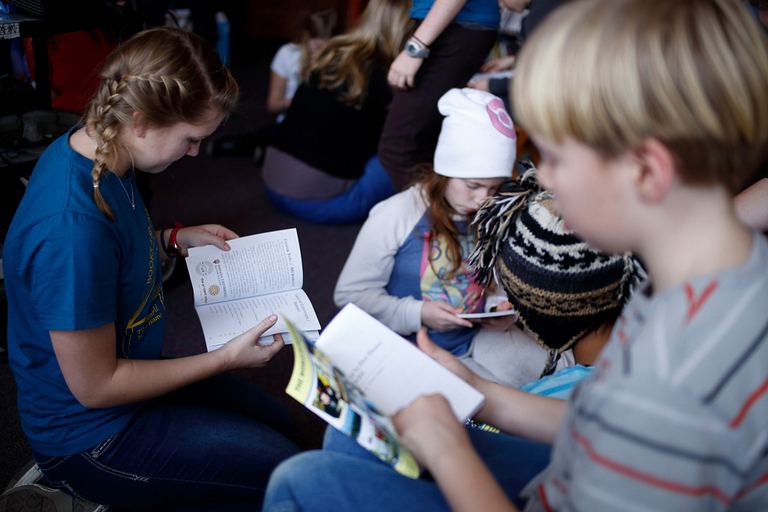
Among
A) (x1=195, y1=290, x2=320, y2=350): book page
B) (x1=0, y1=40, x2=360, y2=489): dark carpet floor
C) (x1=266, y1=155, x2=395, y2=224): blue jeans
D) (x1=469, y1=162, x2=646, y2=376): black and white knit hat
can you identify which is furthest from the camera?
(x1=266, y1=155, x2=395, y2=224): blue jeans

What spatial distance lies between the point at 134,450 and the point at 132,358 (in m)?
0.16

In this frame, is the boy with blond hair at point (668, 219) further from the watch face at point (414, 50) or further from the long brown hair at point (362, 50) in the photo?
the long brown hair at point (362, 50)

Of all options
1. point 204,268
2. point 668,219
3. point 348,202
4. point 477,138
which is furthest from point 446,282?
point 348,202

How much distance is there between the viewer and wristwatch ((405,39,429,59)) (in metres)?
1.56

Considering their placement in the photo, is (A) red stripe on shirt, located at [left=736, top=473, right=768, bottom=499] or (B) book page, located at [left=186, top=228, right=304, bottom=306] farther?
(B) book page, located at [left=186, top=228, right=304, bottom=306]

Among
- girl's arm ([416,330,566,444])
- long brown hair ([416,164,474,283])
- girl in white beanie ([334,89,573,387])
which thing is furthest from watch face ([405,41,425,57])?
girl's arm ([416,330,566,444])

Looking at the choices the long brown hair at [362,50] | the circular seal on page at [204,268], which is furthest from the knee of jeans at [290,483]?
the long brown hair at [362,50]

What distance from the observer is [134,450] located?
0.94 m

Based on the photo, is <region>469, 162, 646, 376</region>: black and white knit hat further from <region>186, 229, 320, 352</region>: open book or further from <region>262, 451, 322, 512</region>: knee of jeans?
<region>262, 451, 322, 512</region>: knee of jeans

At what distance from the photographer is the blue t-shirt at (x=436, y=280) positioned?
1.36 metres

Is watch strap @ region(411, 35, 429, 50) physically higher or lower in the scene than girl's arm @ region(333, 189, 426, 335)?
higher

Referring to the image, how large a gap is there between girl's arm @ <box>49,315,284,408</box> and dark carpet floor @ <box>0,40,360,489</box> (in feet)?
1.67

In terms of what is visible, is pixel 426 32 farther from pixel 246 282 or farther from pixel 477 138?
pixel 246 282

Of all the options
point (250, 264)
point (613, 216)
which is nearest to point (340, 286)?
point (250, 264)
